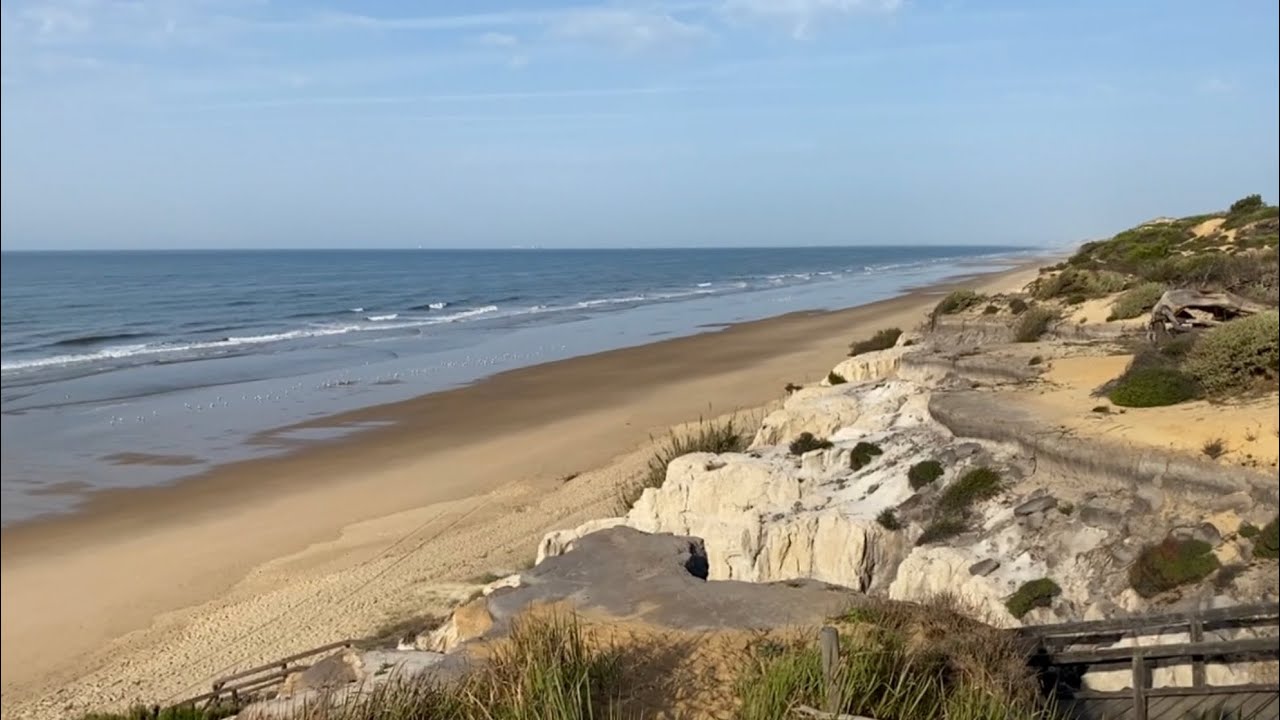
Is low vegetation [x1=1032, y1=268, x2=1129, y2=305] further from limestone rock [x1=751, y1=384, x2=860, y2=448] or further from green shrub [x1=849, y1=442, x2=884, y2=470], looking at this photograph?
green shrub [x1=849, y1=442, x2=884, y2=470]

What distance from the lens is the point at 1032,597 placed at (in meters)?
8.79

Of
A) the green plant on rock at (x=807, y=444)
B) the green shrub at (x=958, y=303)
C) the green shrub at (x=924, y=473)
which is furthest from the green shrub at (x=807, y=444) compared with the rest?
the green shrub at (x=958, y=303)

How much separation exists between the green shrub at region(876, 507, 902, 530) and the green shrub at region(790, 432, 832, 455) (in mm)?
1895

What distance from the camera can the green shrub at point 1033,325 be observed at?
1773cm

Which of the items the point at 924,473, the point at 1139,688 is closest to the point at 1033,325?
the point at 924,473

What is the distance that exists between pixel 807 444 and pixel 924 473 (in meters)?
2.06

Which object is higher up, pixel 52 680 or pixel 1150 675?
pixel 1150 675

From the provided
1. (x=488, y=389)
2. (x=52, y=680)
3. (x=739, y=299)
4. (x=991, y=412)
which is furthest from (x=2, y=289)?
(x=991, y=412)

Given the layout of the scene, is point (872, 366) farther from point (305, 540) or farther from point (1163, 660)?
point (1163, 660)

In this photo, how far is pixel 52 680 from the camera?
39.7 feet

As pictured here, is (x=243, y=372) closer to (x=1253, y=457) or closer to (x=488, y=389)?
(x=488, y=389)

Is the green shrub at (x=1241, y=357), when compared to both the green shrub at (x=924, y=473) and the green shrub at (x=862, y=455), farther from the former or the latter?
the green shrub at (x=862, y=455)

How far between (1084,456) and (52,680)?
1156cm

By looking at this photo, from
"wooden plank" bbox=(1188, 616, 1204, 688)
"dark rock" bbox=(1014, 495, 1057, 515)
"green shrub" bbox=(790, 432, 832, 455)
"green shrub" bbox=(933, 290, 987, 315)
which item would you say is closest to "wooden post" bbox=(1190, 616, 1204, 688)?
"wooden plank" bbox=(1188, 616, 1204, 688)
